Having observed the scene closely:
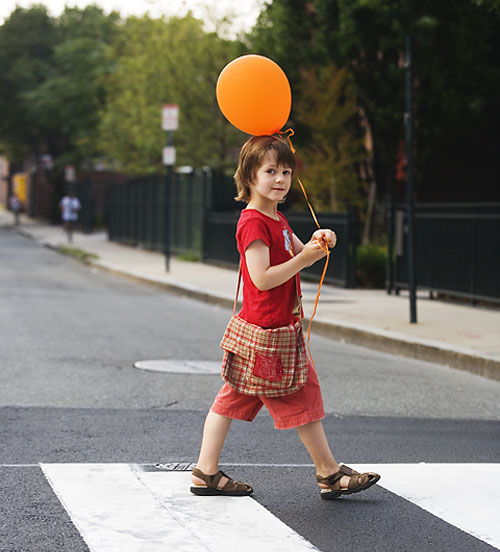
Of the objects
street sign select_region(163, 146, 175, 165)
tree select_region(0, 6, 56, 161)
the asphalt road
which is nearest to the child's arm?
the asphalt road

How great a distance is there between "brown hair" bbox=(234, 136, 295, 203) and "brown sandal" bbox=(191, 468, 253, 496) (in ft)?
4.42

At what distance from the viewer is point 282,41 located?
21625mm

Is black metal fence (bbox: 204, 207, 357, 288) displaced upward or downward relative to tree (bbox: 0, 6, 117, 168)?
downward

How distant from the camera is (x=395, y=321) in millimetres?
12617

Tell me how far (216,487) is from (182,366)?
4.54 metres

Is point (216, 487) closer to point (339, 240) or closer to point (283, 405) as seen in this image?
point (283, 405)

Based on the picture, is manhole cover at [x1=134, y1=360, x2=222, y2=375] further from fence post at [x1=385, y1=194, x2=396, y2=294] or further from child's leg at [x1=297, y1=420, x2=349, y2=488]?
fence post at [x1=385, y1=194, x2=396, y2=294]

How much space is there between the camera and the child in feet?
16.0

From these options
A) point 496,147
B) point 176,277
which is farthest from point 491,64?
point 176,277

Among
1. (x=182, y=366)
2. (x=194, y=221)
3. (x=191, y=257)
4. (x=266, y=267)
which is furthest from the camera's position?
(x=194, y=221)

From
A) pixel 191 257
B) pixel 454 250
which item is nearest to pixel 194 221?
pixel 191 257

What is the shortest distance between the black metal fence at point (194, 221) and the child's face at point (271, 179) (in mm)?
12675

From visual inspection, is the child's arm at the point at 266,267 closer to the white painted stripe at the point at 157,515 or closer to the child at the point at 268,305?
the child at the point at 268,305

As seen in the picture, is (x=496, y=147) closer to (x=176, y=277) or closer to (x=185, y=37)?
(x=176, y=277)
